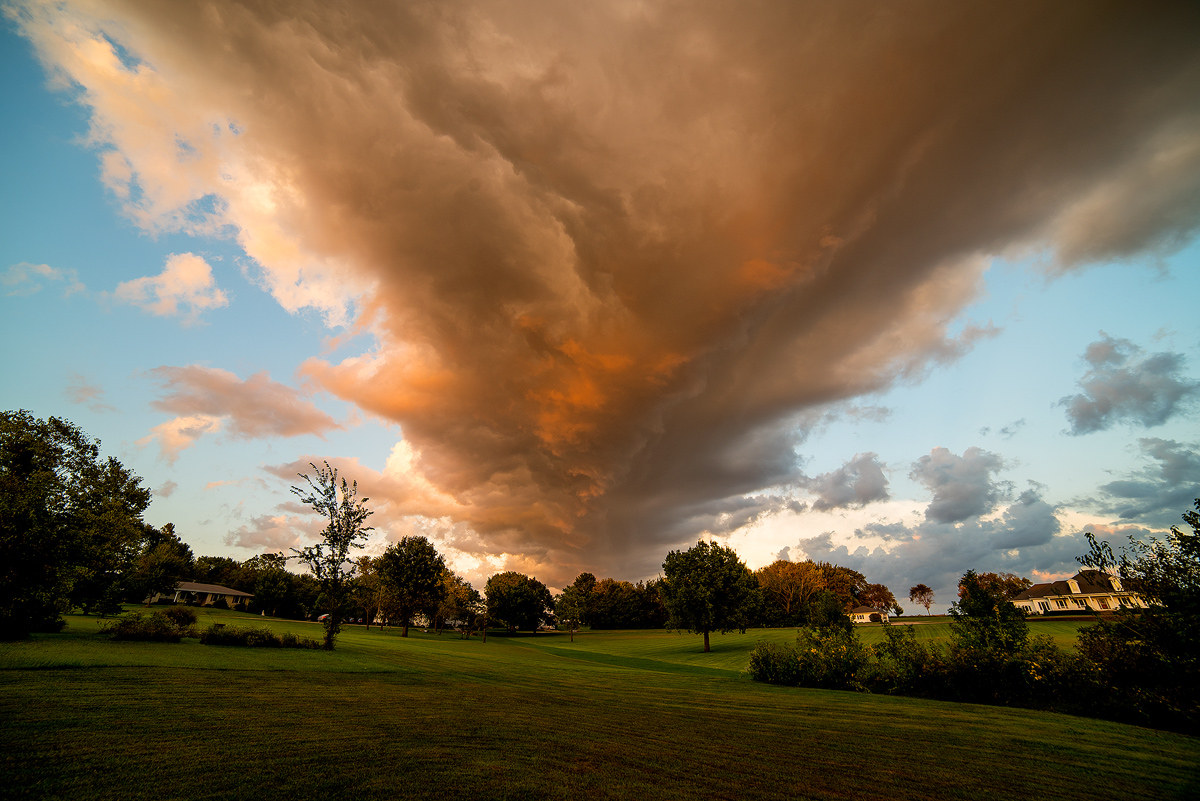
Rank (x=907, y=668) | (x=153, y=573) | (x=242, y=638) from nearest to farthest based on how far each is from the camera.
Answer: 1. (x=907, y=668)
2. (x=242, y=638)
3. (x=153, y=573)

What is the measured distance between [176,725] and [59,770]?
11.0 ft

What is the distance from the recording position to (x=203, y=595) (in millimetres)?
106000

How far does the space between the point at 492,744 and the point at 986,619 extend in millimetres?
23056

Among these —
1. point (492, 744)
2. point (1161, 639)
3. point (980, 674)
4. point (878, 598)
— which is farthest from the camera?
point (878, 598)

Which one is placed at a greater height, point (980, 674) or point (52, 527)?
point (52, 527)

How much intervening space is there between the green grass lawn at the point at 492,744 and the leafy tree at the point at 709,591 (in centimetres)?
3572

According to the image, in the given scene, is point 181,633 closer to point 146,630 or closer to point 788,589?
point 146,630

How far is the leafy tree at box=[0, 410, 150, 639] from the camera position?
2180cm

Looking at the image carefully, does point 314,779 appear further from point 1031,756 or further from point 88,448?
point 88,448

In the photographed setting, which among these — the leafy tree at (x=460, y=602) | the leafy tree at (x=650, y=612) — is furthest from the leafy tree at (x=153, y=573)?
the leafy tree at (x=650, y=612)

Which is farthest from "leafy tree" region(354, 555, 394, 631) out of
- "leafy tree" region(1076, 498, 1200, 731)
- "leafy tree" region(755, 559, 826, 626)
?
"leafy tree" region(755, 559, 826, 626)

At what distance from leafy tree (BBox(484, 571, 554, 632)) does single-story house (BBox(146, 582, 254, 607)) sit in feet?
213

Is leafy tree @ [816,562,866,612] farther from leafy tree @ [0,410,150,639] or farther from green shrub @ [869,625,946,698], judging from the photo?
leafy tree @ [0,410,150,639]

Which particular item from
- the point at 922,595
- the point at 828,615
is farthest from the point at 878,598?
the point at 828,615
